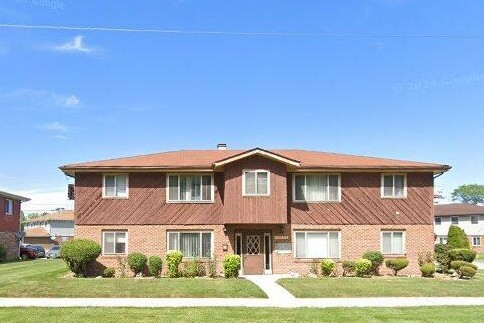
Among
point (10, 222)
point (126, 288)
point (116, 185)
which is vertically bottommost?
point (126, 288)

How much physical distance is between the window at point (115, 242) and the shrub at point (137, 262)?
2.77 feet

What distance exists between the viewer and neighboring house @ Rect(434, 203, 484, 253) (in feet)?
200

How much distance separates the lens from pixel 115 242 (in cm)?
2520

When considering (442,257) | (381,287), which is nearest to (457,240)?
(442,257)

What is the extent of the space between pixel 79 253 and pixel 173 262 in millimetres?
4172

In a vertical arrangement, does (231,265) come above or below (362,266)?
above

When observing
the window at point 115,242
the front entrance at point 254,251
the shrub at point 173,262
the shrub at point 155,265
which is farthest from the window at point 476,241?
the window at point 115,242

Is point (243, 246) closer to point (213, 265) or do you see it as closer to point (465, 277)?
point (213, 265)

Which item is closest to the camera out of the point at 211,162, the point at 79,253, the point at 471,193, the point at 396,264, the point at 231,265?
the point at 79,253

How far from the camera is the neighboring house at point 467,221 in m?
61.1

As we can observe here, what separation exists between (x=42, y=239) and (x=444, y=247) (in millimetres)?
57383

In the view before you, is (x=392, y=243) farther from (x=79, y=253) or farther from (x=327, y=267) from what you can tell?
(x=79, y=253)

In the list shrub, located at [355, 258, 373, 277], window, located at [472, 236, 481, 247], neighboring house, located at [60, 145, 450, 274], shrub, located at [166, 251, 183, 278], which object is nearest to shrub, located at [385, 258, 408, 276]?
neighboring house, located at [60, 145, 450, 274]

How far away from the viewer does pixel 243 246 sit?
25531mm
